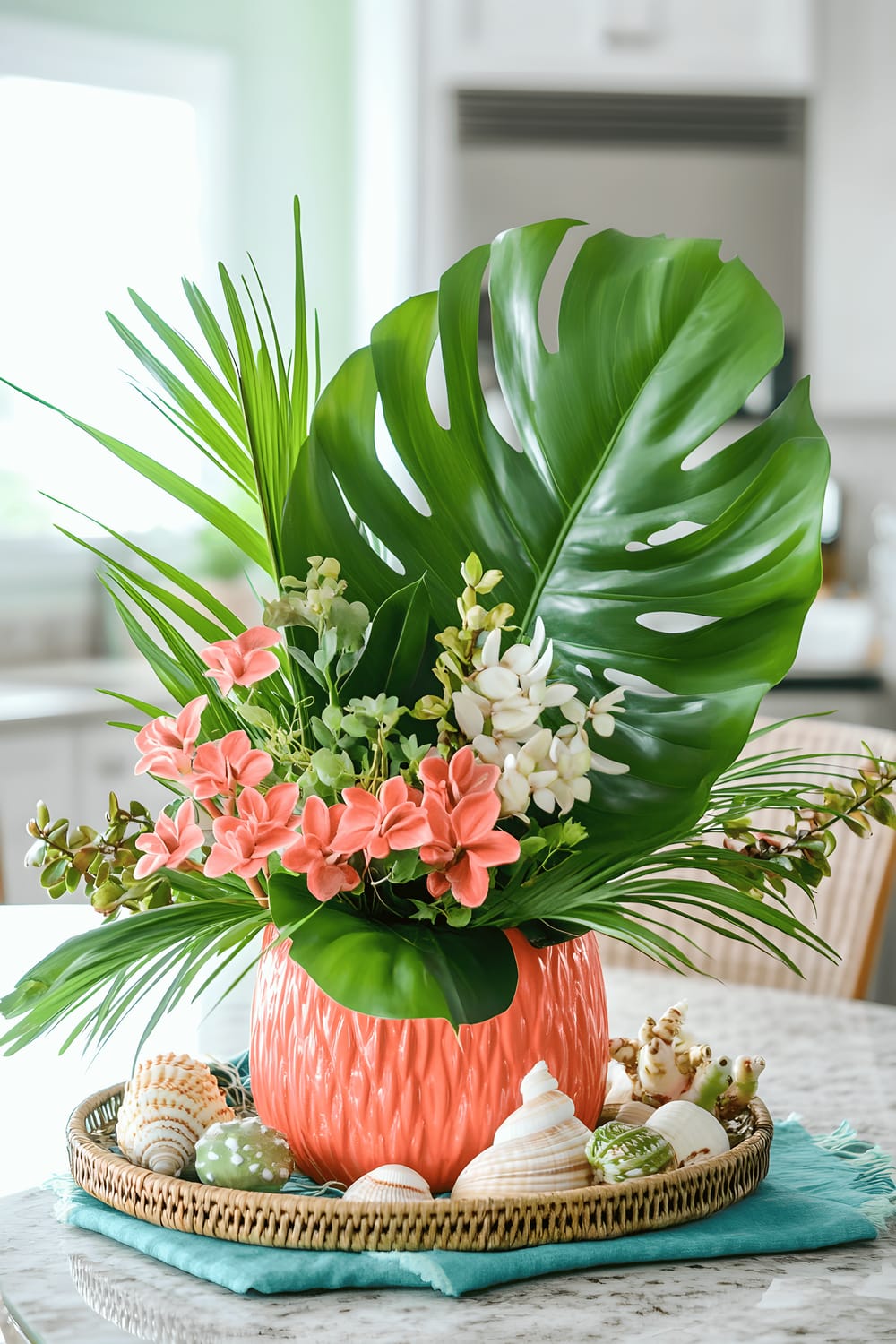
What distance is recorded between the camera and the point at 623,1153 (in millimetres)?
677

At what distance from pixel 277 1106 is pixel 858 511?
2.86 meters

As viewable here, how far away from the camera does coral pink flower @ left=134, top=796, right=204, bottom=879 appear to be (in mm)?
659

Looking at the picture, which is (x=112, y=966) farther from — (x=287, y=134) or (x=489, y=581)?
(x=287, y=134)

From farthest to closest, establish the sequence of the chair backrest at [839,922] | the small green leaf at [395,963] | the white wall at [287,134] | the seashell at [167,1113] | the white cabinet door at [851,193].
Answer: the white wall at [287,134], the white cabinet door at [851,193], the chair backrest at [839,922], the seashell at [167,1113], the small green leaf at [395,963]

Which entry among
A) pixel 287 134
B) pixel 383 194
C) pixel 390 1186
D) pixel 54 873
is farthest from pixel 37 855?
pixel 287 134

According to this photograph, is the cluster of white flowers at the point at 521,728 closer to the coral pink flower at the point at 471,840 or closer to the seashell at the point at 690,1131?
the coral pink flower at the point at 471,840

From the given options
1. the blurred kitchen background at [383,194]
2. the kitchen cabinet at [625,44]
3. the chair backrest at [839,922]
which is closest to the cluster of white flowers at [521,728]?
the chair backrest at [839,922]

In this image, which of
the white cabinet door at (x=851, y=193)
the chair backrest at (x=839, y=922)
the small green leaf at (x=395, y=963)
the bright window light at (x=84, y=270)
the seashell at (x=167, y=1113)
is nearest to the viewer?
the small green leaf at (x=395, y=963)

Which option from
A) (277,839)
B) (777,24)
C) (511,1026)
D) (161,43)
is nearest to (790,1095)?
(511,1026)

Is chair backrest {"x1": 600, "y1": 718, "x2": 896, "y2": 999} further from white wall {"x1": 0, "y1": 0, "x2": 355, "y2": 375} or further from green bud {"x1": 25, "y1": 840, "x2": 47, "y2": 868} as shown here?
white wall {"x1": 0, "y1": 0, "x2": 355, "y2": 375}

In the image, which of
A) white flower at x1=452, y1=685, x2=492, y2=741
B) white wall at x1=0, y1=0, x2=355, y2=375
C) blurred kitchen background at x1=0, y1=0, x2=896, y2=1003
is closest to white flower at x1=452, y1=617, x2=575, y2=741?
white flower at x1=452, y1=685, x2=492, y2=741

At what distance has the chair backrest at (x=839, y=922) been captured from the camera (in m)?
1.47

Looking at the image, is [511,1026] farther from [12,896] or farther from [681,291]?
[12,896]

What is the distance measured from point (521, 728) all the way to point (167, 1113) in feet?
0.87
